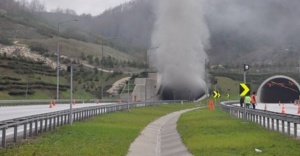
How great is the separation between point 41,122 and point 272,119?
1345cm

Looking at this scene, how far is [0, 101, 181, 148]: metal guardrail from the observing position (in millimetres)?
21875

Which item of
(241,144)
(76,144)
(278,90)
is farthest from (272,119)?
(278,90)

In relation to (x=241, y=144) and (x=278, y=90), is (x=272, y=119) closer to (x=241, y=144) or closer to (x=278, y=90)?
(x=241, y=144)

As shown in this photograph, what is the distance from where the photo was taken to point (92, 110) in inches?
1866

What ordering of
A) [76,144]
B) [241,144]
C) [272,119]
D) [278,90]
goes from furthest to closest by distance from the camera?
[278,90]
[272,119]
[241,144]
[76,144]

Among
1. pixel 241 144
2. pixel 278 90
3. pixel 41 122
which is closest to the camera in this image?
pixel 241 144

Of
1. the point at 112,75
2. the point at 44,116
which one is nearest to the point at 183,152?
the point at 44,116

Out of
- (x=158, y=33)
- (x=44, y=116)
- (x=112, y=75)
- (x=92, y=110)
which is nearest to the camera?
(x=44, y=116)

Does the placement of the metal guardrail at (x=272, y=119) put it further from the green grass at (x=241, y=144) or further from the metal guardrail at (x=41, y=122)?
the metal guardrail at (x=41, y=122)

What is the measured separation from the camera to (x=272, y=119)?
98.2 feet

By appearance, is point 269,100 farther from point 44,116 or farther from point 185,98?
point 44,116

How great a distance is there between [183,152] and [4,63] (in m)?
89.3

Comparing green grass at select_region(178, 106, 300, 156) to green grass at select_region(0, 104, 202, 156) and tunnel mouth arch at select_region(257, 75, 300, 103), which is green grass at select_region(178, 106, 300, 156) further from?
tunnel mouth arch at select_region(257, 75, 300, 103)

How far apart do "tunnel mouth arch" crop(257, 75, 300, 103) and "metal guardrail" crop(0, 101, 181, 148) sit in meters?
61.5
